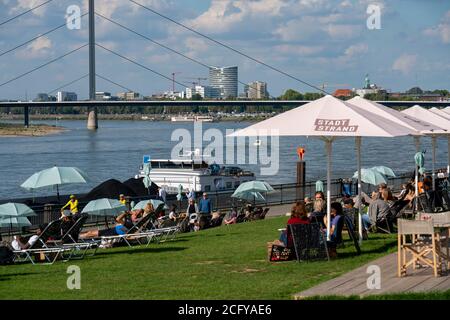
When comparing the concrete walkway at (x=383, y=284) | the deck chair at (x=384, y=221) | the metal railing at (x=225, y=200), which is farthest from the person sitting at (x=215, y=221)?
the concrete walkway at (x=383, y=284)

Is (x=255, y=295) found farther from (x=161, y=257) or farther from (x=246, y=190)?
(x=246, y=190)

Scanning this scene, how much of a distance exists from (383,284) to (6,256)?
5.34 metres

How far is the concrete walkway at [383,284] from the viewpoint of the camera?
729 cm

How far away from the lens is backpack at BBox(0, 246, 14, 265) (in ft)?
36.2

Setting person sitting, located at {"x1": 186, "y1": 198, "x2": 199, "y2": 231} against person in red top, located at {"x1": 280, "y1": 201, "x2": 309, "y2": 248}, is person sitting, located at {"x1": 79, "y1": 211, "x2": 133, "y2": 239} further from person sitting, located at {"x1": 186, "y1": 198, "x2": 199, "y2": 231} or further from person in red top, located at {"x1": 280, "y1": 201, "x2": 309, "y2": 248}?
person in red top, located at {"x1": 280, "y1": 201, "x2": 309, "y2": 248}

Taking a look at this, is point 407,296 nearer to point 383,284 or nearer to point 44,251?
point 383,284

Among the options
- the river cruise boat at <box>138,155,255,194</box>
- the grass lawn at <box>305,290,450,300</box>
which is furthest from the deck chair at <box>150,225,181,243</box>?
the river cruise boat at <box>138,155,255,194</box>

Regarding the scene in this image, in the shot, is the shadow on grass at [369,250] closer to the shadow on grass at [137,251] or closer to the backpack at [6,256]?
the shadow on grass at [137,251]

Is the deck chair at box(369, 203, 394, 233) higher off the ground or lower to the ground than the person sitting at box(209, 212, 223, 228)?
higher

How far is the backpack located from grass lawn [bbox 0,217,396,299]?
0.98ft

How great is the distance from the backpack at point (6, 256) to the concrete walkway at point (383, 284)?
470cm
